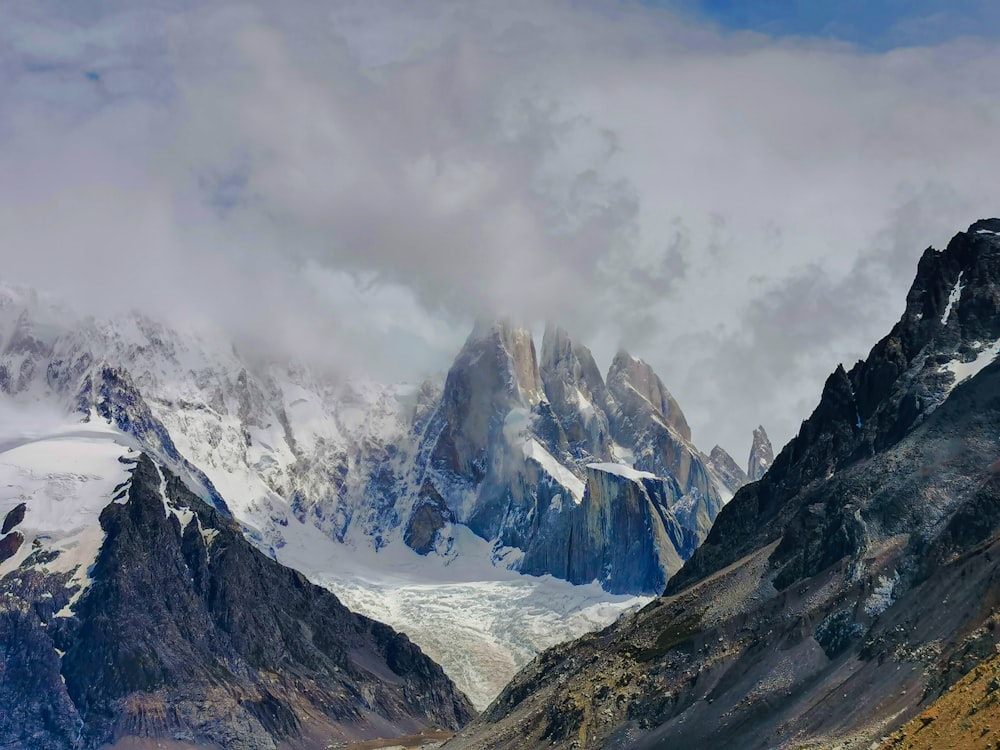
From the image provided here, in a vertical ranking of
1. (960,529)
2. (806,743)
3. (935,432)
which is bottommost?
(806,743)

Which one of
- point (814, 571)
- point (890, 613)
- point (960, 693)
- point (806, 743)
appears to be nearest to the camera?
point (960, 693)

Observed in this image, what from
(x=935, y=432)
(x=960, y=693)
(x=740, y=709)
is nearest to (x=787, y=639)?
(x=740, y=709)

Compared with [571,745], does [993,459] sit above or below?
above

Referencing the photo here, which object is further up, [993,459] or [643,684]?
[993,459]

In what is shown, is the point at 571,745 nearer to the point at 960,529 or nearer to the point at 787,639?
the point at 787,639

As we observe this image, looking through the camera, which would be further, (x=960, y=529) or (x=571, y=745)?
(x=571, y=745)

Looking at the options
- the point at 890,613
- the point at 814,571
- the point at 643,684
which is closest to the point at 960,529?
the point at 890,613

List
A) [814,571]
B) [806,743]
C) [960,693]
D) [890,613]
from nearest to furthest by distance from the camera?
1. [960,693]
2. [806,743]
3. [890,613]
4. [814,571]

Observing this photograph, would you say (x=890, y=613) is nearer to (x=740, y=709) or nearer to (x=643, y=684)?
(x=740, y=709)

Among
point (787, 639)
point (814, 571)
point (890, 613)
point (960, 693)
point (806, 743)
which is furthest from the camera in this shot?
point (814, 571)
